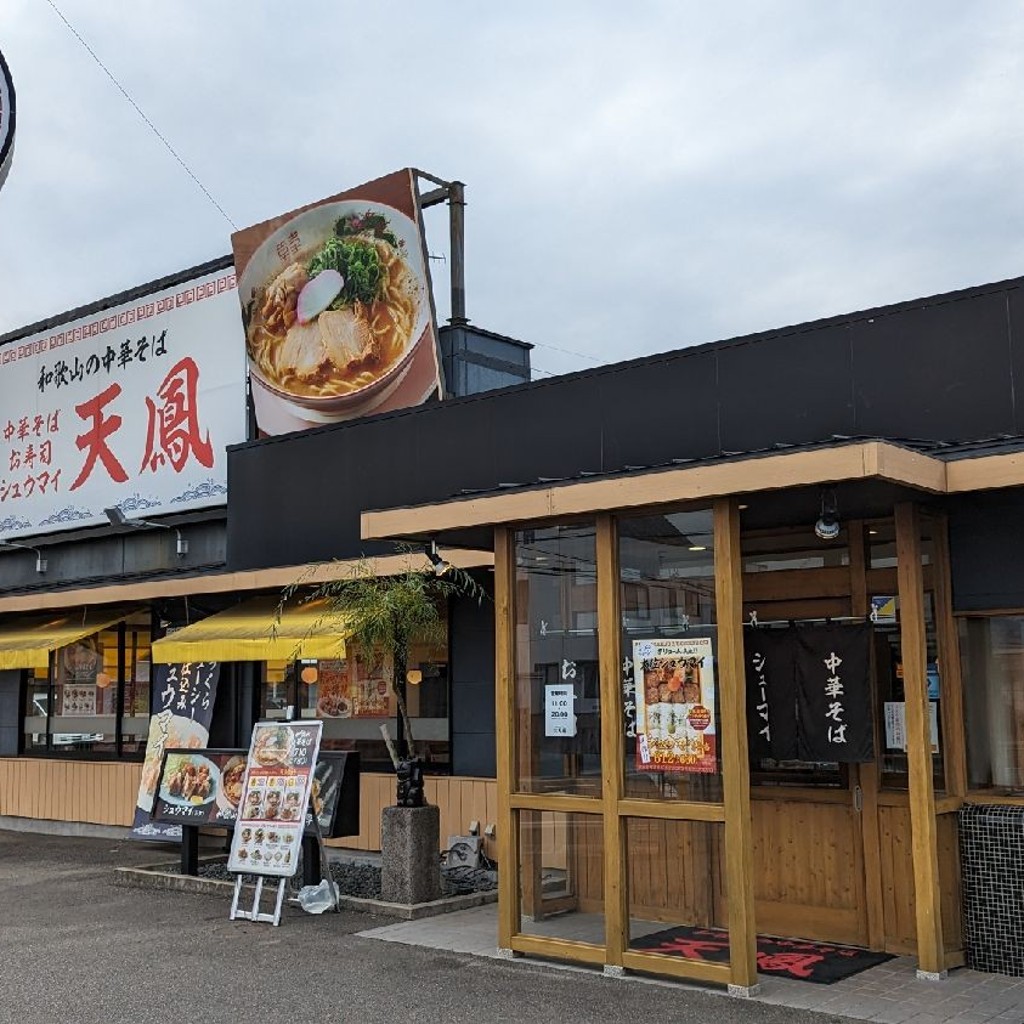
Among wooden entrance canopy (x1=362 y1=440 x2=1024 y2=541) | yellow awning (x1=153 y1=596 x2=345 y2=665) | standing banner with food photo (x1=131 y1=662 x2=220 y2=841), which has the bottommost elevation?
standing banner with food photo (x1=131 y1=662 x2=220 y2=841)

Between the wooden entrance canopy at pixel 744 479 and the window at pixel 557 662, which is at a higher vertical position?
the wooden entrance canopy at pixel 744 479

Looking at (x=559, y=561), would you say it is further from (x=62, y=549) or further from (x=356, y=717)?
(x=62, y=549)

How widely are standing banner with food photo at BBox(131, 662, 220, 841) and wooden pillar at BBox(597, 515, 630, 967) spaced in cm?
700

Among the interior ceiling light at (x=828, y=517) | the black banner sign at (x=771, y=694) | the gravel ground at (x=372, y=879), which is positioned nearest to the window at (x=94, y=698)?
the gravel ground at (x=372, y=879)

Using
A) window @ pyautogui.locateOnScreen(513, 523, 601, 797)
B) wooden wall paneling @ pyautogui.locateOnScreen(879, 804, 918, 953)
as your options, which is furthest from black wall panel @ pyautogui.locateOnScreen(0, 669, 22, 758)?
wooden wall paneling @ pyautogui.locateOnScreen(879, 804, 918, 953)

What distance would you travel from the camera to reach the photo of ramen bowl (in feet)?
45.1

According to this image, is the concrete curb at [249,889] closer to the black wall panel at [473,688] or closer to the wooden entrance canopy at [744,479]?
the black wall panel at [473,688]

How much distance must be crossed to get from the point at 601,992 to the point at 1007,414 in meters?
4.65

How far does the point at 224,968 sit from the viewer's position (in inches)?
324

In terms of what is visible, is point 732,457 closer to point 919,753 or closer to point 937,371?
point 919,753

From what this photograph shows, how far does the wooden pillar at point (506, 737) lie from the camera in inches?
330

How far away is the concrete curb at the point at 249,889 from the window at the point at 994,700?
4222 millimetres

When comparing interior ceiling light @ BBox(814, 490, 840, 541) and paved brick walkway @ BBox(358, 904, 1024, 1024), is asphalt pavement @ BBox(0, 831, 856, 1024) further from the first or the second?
interior ceiling light @ BBox(814, 490, 840, 541)

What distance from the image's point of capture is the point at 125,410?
56.3 feet
